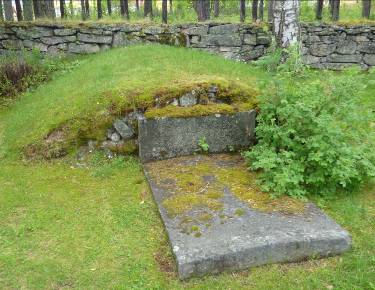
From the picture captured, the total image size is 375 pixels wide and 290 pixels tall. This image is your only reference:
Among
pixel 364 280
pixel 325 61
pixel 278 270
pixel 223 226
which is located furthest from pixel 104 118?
pixel 325 61

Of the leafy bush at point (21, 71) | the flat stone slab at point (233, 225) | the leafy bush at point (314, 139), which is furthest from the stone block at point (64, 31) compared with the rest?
the leafy bush at point (314, 139)

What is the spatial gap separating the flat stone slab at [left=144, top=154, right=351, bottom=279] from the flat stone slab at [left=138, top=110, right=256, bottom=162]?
65cm

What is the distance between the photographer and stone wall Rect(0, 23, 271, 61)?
368 inches

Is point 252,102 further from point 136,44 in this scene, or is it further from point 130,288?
point 136,44

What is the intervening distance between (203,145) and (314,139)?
4.98 ft

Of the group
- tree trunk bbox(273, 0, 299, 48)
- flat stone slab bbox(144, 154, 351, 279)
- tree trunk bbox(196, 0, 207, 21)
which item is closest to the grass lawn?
flat stone slab bbox(144, 154, 351, 279)

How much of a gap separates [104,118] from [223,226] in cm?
264

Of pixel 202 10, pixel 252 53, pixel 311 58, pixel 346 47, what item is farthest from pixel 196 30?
pixel 346 47

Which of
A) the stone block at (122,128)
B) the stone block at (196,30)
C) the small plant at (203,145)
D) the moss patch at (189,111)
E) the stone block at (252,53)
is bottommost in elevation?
the small plant at (203,145)

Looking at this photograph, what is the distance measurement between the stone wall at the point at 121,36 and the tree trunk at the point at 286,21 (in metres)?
1.03

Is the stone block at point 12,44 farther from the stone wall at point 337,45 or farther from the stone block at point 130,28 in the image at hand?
the stone wall at point 337,45

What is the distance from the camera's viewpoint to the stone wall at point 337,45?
956cm

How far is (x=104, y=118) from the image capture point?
219 inches

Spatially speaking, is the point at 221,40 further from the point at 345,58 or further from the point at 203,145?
the point at 203,145
